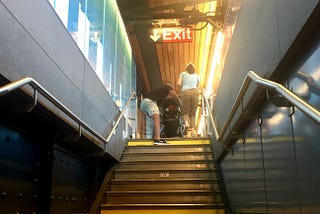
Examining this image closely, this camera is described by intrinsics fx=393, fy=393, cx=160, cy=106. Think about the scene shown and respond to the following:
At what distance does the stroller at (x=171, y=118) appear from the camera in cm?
782

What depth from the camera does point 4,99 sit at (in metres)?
2.46

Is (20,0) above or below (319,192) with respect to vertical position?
above

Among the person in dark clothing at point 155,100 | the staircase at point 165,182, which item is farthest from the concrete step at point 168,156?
the person in dark clothing at point 155,100

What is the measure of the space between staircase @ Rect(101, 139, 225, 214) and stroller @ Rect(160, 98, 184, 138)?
59.1 inches

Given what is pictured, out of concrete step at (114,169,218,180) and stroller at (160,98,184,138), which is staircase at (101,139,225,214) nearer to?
concrete step at (114,169,218,180)

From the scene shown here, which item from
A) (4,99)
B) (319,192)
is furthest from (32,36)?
(319,192)

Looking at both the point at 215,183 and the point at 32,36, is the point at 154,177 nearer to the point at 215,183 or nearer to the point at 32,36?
the point at 215,183

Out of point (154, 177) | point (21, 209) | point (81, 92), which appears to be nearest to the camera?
point (21, 209)

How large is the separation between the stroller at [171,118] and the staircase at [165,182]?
1500 mm

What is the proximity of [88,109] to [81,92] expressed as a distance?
1.08 feet

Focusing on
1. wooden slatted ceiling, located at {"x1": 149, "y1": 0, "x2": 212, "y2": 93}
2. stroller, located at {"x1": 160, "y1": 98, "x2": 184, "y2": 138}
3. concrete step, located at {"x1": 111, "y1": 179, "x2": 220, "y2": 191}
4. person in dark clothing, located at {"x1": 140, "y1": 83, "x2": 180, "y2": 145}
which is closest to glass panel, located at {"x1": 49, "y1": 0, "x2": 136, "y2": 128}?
person in dark clothing, located at {"x1": 140, "y1": 83, "x2": 180, "y2": 145}

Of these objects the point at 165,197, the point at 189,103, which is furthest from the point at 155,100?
the point at 165,197

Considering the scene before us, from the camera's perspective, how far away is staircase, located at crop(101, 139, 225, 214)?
4719mm

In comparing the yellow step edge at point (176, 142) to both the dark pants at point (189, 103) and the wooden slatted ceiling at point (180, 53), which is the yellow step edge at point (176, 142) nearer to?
the dark pants at point (189, 103)
